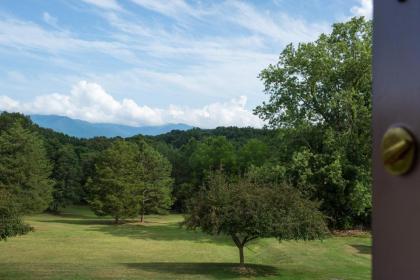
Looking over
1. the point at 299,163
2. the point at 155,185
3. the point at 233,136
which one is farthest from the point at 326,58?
the point at 233,136

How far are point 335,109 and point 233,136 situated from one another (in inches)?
1882

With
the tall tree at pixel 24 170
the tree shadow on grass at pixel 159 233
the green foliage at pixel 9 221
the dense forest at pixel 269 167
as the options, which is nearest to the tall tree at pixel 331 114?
the dense forest at pixel 269 167

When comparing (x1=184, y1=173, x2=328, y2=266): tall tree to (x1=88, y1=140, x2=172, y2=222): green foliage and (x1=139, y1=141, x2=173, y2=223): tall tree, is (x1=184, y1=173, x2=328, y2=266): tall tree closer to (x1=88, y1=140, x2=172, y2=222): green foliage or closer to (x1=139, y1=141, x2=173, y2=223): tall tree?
(x1=88, y1=140, x2=172, y2=222): green foliage

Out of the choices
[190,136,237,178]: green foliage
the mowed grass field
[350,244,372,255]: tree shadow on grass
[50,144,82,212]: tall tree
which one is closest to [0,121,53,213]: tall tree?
Answer: the mowed grass field

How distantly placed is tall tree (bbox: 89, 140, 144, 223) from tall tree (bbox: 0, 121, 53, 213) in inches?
179

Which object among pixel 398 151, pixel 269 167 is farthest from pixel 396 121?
pixel 269 167

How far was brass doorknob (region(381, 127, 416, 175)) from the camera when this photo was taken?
605 mm

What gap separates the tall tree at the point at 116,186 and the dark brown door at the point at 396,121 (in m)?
45.3

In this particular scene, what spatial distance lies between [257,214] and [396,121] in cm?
1751

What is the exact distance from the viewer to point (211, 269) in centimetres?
2012

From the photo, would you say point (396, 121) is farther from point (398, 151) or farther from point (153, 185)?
point (153, 185)

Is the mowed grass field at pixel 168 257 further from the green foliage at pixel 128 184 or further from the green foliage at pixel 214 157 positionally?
the green foliage at pixel 214 157

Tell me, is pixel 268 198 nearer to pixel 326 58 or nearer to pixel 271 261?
pixel 271 261

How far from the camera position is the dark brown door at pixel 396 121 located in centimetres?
61
